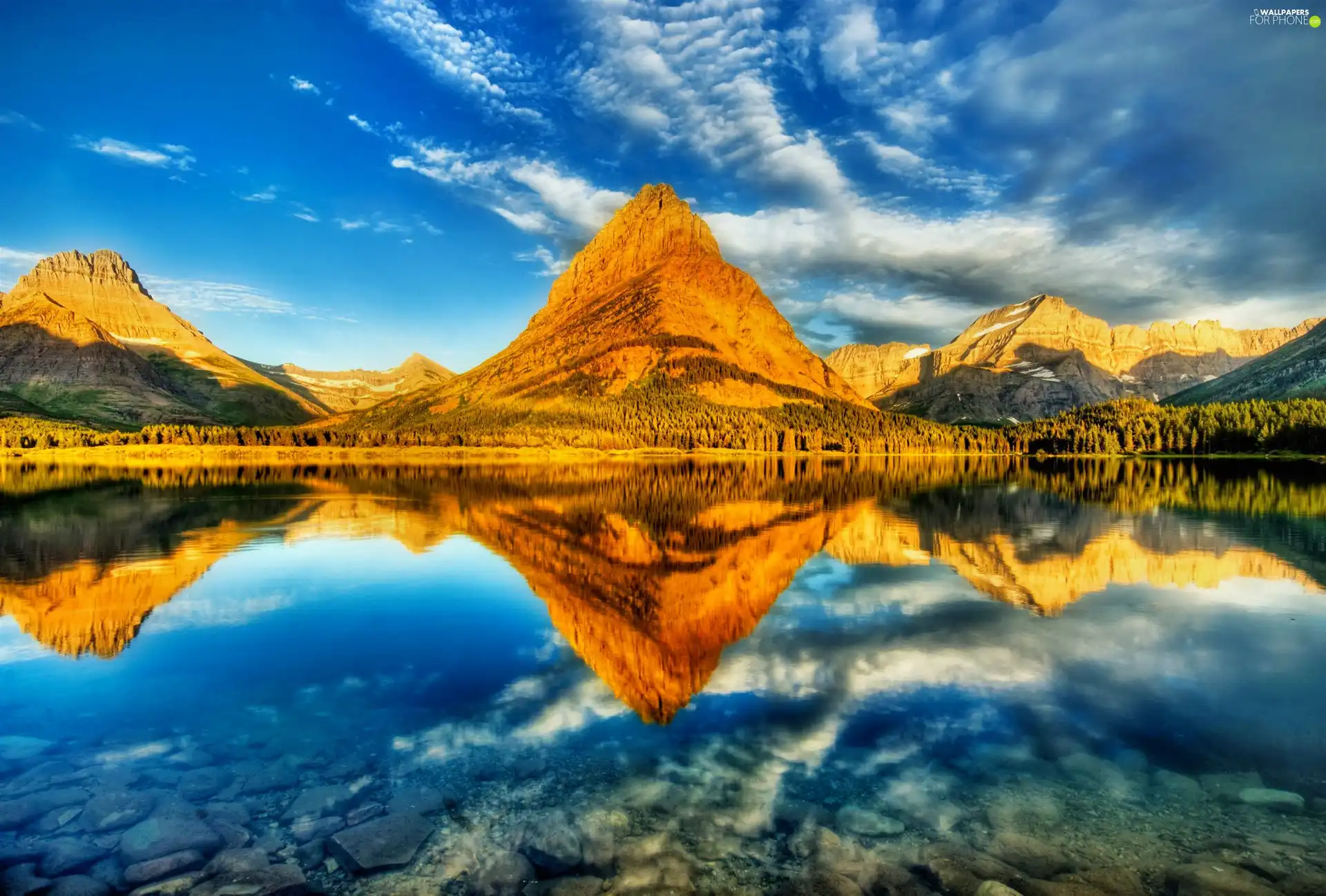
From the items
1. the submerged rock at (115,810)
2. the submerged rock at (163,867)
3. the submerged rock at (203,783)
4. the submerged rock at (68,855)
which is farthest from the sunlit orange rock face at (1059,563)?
the submerged rock at (68,855)

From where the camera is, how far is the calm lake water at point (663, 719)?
11617 millimetres

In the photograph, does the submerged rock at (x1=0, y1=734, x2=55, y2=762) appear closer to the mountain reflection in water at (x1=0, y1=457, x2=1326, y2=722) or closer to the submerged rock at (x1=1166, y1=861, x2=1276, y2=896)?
the mountain reflection in water at (x1=0, y1=457, x2=1326, y2=722)

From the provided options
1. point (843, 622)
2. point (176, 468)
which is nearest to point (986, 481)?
point (843, 622)

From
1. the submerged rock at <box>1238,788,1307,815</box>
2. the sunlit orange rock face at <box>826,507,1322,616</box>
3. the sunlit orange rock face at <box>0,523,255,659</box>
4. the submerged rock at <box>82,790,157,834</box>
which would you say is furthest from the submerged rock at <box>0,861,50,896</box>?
the sunlit orange rock face at <box>826,507,1322,616</box>

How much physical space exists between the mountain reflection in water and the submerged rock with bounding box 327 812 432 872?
721 centimetres

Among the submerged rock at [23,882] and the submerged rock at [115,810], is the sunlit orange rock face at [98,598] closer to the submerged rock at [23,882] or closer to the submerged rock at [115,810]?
A: the submerged rock at [115,810]

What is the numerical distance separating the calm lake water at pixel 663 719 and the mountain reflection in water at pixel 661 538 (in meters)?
0.38

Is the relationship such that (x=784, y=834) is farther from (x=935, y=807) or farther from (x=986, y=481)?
(x=986, y=481)

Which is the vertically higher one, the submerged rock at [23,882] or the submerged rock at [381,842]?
the submerged rock at [23,882]

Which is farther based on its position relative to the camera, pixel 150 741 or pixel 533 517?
pixel 533 517

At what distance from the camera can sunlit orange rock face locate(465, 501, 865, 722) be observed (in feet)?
72.5

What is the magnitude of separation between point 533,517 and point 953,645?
41.7 metres

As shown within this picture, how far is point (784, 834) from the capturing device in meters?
12.5

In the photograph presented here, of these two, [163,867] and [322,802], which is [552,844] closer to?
[322,802]
